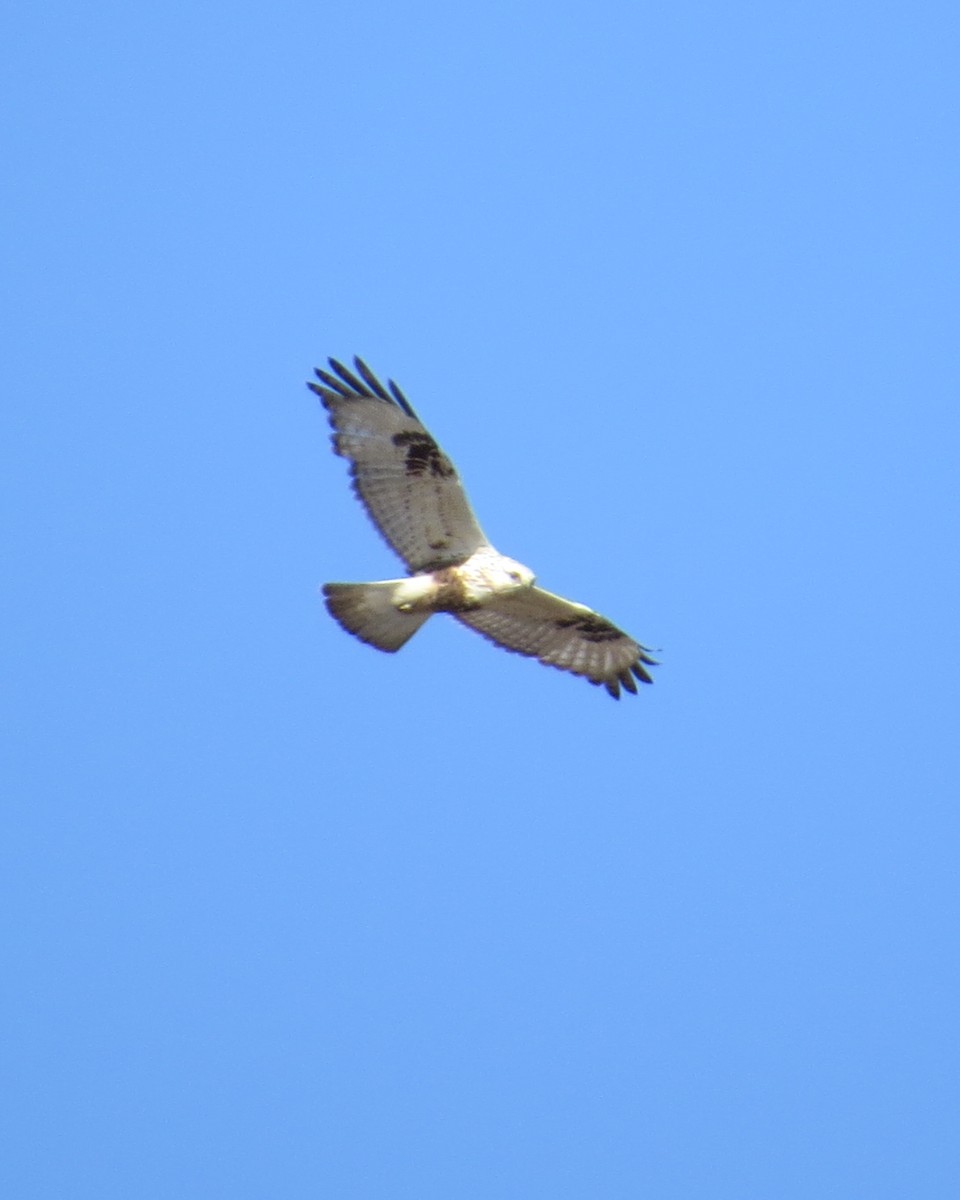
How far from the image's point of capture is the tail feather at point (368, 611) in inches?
375

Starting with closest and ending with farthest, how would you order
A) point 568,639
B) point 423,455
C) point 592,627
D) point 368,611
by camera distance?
point 423,455, point 368,611, point 592,627, point 568,639

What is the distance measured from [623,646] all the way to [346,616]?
4.91 feet

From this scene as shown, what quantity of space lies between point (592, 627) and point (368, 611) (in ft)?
3.99

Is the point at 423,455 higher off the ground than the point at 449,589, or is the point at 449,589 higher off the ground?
the point at 423,455

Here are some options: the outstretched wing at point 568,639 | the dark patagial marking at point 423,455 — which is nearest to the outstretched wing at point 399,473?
the dark patagial marking at point 423,455

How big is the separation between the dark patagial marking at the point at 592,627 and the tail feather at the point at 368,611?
96 cm

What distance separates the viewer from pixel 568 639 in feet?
33.8

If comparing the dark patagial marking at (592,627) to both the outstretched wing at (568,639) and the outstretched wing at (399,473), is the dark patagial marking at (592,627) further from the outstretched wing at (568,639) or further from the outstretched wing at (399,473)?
the outstretched wing at (399,473)

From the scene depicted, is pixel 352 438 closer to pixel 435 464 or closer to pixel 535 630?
pixel 435 464

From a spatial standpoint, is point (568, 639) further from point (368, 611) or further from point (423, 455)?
point (423, 455)

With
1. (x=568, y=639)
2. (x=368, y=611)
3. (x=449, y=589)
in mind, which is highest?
(x=568, y=639)

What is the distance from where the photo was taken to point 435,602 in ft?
31.7

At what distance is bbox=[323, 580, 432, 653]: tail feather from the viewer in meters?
9.52

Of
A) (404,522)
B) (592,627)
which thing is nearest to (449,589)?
(404,522)
